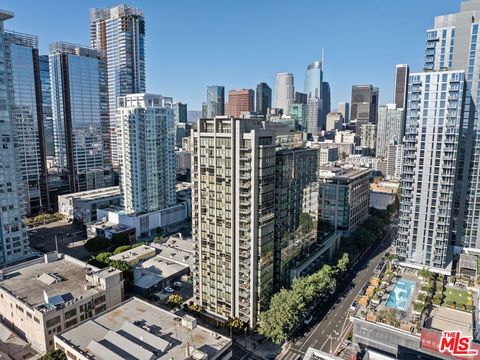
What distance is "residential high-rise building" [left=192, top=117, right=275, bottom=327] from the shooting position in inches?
2940

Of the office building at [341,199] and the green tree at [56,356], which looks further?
the office building at [341,199]

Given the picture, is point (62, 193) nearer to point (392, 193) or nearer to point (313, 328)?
point (313, 328)

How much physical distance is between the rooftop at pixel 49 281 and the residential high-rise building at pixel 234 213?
98.2 feet

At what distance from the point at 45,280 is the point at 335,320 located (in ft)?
247

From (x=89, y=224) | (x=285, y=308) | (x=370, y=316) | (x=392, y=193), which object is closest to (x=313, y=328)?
(x=285, y=308)

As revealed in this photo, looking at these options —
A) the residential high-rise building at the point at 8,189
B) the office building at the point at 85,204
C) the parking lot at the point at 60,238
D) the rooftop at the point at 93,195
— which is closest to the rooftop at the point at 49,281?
the residential high-rise building at the point at 8,189

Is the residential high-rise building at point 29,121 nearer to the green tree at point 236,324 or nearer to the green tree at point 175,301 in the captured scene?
the green tree at point 175,301

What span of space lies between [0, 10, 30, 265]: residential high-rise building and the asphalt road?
93.1 m

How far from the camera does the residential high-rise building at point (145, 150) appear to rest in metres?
148

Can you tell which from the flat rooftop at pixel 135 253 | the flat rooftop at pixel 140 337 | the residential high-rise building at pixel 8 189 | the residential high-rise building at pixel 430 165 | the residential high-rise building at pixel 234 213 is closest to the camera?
the flat rooftop at pixel 140 337

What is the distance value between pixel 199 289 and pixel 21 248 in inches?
2707

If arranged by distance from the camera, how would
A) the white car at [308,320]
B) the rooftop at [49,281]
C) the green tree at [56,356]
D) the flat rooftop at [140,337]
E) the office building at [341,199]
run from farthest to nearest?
the office building at [341,199], the white car at [308,320], the rooftop at [49,281], the green tree at [56,356], the flat rooftop at [140,337]

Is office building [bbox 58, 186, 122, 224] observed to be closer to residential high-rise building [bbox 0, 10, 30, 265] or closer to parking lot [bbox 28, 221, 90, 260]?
parking lot [bbox 28, 221, 90, 260]

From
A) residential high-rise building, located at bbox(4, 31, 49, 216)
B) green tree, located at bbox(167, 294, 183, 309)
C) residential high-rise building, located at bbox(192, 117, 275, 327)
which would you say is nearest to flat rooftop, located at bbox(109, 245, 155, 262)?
green tree, located at bbox(167, 294, 183, 309)
